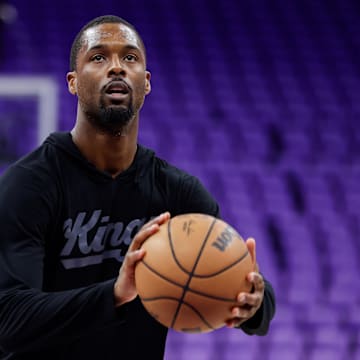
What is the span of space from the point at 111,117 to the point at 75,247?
18.1 inches

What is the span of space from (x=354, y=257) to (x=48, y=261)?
5561 mm

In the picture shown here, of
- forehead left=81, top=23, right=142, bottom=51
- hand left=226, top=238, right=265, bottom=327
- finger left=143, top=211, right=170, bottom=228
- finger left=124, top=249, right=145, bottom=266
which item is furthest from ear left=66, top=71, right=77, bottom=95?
hand left=226, top=238, right=265, bottom=327

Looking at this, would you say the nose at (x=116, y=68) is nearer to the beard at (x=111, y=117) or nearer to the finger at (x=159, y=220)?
the beard at (x=111, y=117)

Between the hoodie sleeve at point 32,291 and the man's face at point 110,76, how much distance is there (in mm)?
307

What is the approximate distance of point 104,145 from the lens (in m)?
2.61

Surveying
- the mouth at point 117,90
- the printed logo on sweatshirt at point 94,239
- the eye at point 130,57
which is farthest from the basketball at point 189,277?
the eye at point 130,57

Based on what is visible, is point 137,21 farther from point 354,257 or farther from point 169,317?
point 169,317

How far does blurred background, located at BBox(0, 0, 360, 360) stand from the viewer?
6723mm

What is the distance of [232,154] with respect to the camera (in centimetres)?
800

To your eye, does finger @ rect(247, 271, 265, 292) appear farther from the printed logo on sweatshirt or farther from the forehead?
the forehead

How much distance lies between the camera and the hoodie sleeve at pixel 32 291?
2139 mm

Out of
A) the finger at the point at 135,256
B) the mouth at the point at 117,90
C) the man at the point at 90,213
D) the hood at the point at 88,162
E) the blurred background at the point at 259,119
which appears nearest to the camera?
the finger at the point at 135,256

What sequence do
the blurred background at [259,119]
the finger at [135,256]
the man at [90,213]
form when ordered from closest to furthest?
the finger at [135,256] → the man at [90,213] → the blurred background at [259,119]

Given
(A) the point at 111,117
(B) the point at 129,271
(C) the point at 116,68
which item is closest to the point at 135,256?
(B) the point at 129,271
